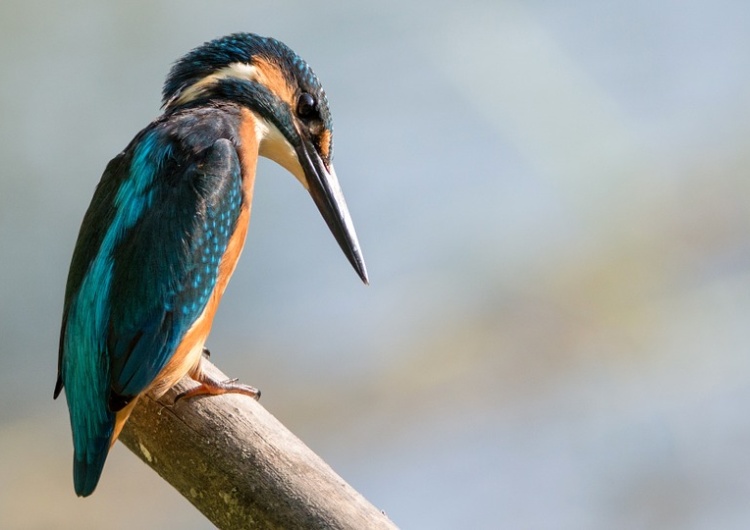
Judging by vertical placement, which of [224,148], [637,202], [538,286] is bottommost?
[224,148]

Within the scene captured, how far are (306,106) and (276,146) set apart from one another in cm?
10

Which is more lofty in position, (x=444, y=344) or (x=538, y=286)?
(x=538, y=286)

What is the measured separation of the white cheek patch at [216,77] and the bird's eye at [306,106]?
0.10 m

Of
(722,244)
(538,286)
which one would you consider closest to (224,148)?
(538,286)

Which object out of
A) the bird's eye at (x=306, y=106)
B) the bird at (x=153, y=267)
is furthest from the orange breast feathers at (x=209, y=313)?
the bird's eye at (x=306, y=106)

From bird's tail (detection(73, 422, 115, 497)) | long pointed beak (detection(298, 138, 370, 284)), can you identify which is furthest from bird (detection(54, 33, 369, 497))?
long pointed beak (detection(298, 138, 370, 284))

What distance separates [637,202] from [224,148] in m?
2.87

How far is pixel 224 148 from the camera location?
210cm

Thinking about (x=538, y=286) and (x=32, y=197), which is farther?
(x=538, y=286)

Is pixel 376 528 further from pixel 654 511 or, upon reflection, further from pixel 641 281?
pixel 641 281

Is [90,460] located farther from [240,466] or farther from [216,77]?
[216,77]

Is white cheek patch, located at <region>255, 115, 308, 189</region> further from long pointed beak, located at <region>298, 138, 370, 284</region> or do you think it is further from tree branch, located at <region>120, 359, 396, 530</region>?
tree branch, located at <region>120, 359, 396, 530</region>

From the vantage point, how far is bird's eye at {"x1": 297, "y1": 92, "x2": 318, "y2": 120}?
91.2 inches

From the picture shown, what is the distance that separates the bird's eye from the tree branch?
2.07ft
